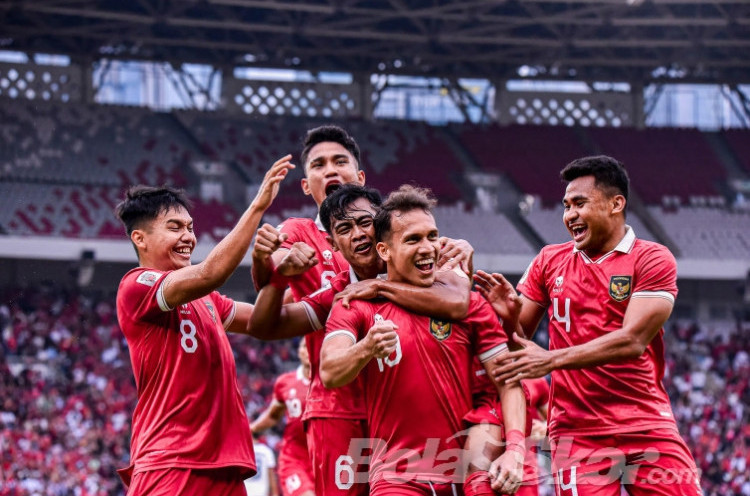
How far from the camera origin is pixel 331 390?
5.72 metres

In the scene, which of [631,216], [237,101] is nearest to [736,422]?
[631,216]

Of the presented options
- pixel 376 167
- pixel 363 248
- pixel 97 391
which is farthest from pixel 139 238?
pixel 376 167

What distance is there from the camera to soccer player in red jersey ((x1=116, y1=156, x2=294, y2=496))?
507 centimetres

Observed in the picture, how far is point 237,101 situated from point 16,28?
6.29 m

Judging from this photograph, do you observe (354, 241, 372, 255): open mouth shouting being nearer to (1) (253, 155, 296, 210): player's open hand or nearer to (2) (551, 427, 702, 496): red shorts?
(1) (253, 155, 296, 210): player's open hand

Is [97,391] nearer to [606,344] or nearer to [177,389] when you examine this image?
[177,389]

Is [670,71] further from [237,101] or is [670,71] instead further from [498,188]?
[237,101]

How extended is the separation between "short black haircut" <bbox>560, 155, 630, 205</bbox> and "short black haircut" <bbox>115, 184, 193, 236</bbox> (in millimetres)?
2253

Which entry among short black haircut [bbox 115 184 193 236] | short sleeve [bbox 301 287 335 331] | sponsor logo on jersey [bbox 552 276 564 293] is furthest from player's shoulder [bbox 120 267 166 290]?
sponsor logo on jersey [bbox 552 276 564 293]

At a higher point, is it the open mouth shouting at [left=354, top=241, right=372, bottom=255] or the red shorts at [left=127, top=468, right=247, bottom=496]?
the open mouth shouting at [left=354, top=241, right=372, bottom=255]

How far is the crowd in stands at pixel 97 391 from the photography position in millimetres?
18391

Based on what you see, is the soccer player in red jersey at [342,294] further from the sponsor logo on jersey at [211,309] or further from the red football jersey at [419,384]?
the sponsor logo on jersey at [211,309]

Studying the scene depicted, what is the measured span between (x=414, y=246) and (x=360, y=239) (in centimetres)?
50

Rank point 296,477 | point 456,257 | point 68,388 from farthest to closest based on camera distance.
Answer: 1. point 68,388
2. point 296,477
3. point 456,257
